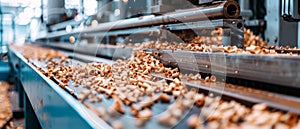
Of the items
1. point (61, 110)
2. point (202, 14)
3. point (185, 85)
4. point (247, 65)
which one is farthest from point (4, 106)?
point (247, 65)

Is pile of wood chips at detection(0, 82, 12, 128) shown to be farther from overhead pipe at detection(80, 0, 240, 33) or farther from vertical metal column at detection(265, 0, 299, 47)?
vertical metal column at detection(265, 0, 299, 47)

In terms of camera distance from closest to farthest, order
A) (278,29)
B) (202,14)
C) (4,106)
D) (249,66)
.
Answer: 1. (249,66)
2. (202,14)
3. (278,29)
4. (4,106)

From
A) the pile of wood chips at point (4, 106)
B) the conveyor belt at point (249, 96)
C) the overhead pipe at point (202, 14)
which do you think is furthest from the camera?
the pile of wood chips at point (4, 106)

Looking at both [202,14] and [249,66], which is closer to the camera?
[249,66]

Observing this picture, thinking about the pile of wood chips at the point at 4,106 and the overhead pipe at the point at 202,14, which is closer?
the overhead pipe at the point at 202,14

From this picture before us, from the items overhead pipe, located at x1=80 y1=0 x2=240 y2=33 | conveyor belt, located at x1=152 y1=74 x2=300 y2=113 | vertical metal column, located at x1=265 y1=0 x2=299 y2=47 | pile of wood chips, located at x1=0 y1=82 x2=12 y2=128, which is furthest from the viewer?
pile of wood chips, located at x1=0 y1=82 x2=12 y2=128

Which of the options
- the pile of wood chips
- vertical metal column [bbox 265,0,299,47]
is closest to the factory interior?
vertical metal column [bbox 265,0,299,47]

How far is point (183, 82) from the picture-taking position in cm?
110

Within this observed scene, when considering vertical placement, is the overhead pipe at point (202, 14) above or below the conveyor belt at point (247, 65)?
above

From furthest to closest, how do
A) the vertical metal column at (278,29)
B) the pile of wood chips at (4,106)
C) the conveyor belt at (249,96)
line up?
the pile of wood chips at (4,106) → the vertical metal column at (278,29) → the conveyor belt at (249,96)

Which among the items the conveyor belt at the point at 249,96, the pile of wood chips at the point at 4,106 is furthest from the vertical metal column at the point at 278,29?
the pile of wood chips at the point at 4,106

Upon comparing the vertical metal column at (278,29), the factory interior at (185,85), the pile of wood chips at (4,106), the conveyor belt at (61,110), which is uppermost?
the vertical metal column at (278,29)

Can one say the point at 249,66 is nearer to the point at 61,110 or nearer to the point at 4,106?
the point at 61,110

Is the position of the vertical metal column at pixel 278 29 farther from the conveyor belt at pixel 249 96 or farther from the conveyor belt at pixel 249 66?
the conveyor belt at pixel 249 96
